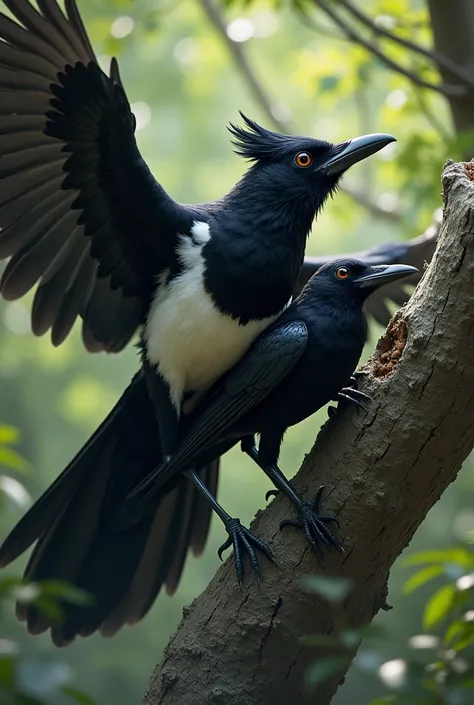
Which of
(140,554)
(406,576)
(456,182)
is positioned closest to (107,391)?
(406,576)

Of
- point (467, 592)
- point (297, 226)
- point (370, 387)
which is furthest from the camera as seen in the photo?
point (297, 226)

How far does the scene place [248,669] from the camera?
3293 mm

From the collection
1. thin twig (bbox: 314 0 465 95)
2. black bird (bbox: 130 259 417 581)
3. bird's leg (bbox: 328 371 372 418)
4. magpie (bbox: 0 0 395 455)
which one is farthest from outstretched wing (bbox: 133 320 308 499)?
thin twig (bbox: 314 0 465 95)

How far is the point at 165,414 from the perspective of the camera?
156 inches

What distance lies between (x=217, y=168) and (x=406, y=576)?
17.5 feet

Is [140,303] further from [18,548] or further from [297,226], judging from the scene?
[18,548]

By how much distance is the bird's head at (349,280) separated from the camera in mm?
3619

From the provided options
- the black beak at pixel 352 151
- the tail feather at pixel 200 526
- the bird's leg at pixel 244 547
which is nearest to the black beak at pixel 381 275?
the black beak at pixel 352 151

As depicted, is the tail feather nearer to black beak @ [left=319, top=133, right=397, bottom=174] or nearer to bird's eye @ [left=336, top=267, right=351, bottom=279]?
bird's eye @ [left=336, top=267, right=351, bottom=279]

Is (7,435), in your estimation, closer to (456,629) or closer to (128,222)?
(456,629)

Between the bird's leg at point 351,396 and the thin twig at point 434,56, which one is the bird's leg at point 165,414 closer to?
the bird's leg at point 351,396

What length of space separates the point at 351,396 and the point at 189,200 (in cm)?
885

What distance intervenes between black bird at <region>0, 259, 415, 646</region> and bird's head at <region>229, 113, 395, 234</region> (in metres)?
0.39

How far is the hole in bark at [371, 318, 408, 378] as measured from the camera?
3221mm
